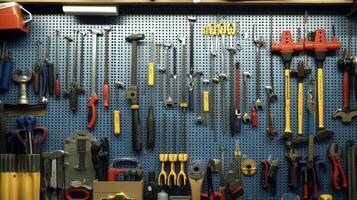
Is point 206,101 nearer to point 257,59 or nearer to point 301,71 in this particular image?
point 257,59

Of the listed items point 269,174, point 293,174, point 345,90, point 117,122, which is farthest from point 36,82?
point 345,90

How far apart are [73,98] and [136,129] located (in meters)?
0.38

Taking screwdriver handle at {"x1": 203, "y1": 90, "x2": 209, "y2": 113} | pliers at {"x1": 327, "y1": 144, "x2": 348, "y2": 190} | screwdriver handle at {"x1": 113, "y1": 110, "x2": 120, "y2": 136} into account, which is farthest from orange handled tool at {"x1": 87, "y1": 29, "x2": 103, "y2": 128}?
pliers at {"x1": 327, "y1": 144, "x2": 348, "y2": 190}

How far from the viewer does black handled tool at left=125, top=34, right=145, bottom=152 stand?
2.36m

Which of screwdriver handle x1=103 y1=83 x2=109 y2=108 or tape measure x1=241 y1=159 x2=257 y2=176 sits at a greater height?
screwdriver handle x1=103 y1=83 x2=109 y2=108

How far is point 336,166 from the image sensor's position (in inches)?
91.4

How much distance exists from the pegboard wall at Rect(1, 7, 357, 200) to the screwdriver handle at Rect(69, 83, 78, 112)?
0.04 meters

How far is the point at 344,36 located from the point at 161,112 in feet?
3.57

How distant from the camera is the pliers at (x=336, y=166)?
2314 millimetres

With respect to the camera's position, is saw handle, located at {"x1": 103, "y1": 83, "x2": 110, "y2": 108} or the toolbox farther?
saw handle, located at {"x1": 103, "y1": 83, "x2": 110, "y2": 108}

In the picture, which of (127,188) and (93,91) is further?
(93,91)

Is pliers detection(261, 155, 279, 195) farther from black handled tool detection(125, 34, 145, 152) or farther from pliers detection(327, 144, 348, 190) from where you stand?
black handled tool detection(125, 34, 145, 152)

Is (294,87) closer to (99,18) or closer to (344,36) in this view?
(344,36)

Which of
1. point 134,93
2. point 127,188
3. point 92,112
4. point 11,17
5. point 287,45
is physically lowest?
point 127,188
